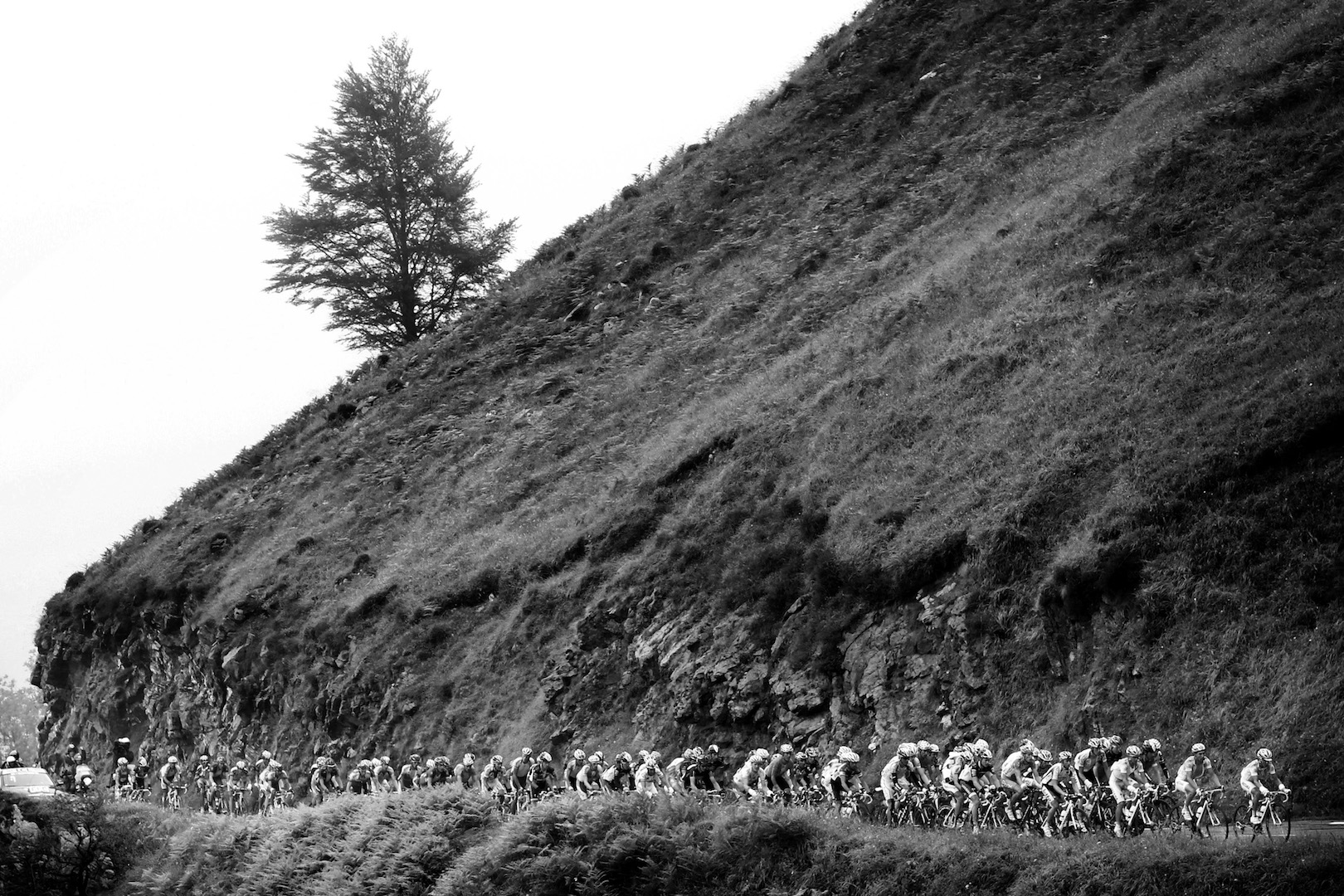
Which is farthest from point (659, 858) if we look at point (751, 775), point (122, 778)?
point (122, 778)

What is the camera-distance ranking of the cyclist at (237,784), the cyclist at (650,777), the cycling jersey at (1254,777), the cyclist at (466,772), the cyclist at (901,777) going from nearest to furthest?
the cycling jersey at (1254,777)
the cyclist at (901,777)
the cyclist at (650,777)
the cyclist at (466,772)
the cyclist at (237,784)

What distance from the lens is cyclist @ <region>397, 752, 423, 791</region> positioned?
3195 cm

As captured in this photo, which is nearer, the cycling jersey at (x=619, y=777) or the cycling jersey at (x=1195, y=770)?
the cycling jersey at (x=1195, y=770)

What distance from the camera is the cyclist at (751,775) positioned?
78.9 ft

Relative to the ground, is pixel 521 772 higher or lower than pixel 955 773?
higher

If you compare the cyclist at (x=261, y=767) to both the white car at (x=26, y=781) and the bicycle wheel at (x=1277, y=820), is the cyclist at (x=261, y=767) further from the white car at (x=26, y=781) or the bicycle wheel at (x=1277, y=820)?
the bicycle wheel at (x=1277, y=820)

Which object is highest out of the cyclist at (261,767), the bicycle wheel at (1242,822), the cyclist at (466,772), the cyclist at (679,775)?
the cyclist at (261,767)

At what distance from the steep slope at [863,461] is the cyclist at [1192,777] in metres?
2.45

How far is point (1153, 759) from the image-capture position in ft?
64.7

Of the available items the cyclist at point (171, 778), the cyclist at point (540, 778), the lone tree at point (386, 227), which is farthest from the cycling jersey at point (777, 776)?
the lone tree at point (386, 227)

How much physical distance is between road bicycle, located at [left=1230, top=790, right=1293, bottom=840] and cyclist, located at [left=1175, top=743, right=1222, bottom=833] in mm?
613

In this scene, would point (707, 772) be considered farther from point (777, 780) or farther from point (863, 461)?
point (863, 461)

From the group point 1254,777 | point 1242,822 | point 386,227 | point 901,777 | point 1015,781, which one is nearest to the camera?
point 1254,777

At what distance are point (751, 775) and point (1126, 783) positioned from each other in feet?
25.4
